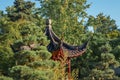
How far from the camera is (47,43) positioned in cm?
1334

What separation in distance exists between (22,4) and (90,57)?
17.1 meters

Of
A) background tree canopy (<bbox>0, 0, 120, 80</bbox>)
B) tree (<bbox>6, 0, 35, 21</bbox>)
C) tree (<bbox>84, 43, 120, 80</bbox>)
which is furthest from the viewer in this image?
tree (<bbox>6, 0, 35, 21</bbox>)

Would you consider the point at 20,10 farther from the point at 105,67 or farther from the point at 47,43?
the point at 47,43

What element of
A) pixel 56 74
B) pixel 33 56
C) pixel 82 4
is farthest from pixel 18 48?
pixel 82 4

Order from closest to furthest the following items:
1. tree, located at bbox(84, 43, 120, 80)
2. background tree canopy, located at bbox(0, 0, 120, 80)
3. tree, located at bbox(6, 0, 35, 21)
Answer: background tree canopy, located at bbox(0, 0, 120, 80)
tree, located at bbox(84, 43, 120, 80)
tree, located at bbox(6, 0, 35, 21)

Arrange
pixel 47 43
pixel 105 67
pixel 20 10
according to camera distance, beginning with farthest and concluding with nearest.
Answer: pixel 20 10
pixel 105 67
pixel 47 43

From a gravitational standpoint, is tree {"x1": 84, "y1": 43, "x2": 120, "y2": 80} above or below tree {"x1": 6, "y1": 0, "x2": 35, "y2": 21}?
below

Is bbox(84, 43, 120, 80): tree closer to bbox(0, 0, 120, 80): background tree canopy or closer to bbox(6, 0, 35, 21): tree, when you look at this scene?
bbox(0, 0, 120, 80): background tree canopy

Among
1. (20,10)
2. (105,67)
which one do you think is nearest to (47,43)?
(105,67)

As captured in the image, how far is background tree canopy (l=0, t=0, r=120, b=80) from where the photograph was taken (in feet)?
40.2

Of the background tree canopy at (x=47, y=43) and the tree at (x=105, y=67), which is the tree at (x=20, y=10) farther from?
the tree at (x=105, y=67)

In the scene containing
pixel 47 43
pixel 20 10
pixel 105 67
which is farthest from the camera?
pixel 20 10

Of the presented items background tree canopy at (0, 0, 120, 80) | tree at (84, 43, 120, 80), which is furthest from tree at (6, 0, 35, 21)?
tree at (84, 43, 120, 80)

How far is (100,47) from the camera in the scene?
1964 centimetres
